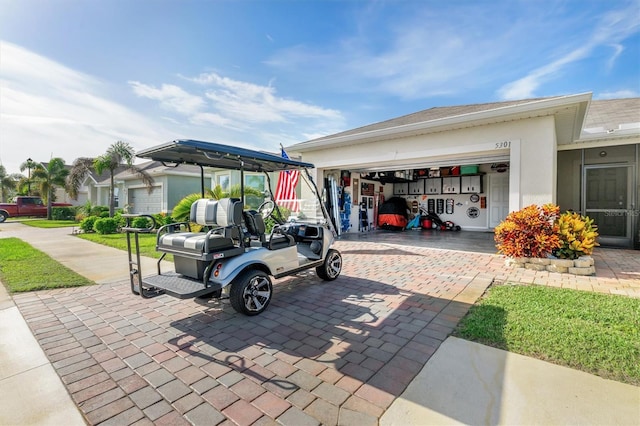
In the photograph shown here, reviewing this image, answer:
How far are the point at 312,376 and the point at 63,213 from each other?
2544 centimetres

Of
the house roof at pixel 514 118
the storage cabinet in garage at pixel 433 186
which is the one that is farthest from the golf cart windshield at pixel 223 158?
the storage cabinet in garage at pixel 433 186

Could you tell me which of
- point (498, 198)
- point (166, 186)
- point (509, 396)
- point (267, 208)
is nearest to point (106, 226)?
point (166, 186)

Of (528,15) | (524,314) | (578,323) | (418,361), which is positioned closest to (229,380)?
(418,361)

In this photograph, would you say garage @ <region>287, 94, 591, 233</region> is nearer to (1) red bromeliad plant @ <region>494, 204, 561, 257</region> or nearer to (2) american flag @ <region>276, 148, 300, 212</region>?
(1) red bromeliad plant @ <region>494, 204, 561, 257</region>

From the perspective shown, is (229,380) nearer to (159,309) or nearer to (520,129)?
(159,309)

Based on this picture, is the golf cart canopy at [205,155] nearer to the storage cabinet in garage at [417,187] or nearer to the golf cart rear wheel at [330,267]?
the golf cart rear wheel at [330,267]

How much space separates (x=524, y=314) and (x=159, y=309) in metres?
4.32

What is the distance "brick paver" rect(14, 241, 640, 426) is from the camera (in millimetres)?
1921

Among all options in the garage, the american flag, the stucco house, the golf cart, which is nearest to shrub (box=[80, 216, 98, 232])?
the stucco house

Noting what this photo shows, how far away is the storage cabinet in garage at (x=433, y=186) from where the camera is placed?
1417 centimetres

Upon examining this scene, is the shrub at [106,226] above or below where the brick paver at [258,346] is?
above

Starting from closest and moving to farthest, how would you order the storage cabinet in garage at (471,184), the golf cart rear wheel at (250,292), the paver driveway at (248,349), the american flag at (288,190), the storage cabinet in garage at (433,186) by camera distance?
the paver driveway at (248,349) < the golf cart rear wheel at (250,292) < the american flag at (288,190) < the storage cabinet in garage at (471,184) < the storage cabinet in garage at (433,186)

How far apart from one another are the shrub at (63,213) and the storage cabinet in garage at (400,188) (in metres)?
22.2

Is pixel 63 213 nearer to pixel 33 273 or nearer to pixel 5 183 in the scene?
pixel 5 183
